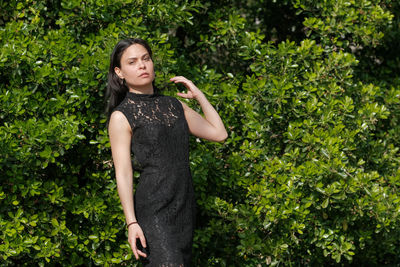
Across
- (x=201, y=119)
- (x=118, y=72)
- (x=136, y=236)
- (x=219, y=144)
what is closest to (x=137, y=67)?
(x=118, y=72)

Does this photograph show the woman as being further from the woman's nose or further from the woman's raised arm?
the woman's raised arm

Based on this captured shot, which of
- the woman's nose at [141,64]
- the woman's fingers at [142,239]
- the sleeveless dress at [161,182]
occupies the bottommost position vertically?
the woman's fingers at [142,239]

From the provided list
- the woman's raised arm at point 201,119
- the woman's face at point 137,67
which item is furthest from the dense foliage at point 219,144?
the woman's face at point 137,67

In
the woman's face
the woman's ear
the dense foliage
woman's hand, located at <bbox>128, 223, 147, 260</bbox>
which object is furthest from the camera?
the dense foliage

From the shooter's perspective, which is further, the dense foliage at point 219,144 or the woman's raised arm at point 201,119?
the dense foliage at point 219,144

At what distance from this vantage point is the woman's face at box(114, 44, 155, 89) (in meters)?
3.71

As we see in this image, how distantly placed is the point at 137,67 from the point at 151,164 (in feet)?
1.96

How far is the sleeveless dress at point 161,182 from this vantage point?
3.50 meters

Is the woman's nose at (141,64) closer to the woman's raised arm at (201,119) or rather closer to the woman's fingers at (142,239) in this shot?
the woman's raised arm at (201,119)

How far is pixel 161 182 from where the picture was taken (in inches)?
140

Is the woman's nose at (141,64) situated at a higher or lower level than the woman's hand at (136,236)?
higher

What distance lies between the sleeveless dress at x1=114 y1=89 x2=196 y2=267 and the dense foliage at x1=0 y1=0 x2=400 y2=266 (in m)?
1.09

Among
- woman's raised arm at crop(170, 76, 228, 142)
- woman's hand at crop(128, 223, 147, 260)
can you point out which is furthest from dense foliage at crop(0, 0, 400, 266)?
woman's hand at crop(128, 223, 147, 260)

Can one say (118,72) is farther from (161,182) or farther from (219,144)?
(219,144)
